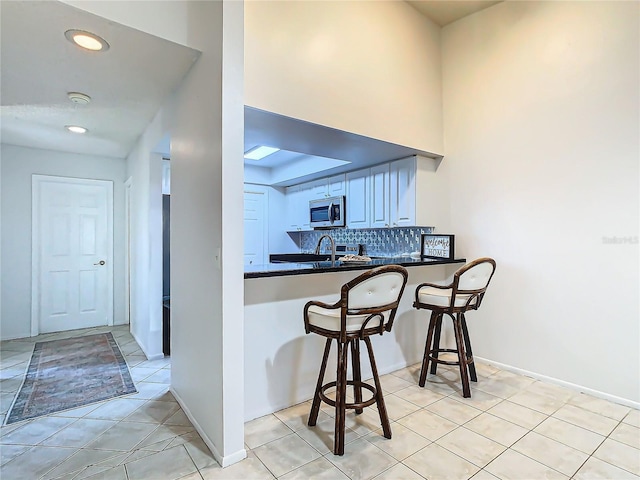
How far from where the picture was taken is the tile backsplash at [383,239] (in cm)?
387

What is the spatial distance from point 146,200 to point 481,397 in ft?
11.5

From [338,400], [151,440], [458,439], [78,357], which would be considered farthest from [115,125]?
[458,439]

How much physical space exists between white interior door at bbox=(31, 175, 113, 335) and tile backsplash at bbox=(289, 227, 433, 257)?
3.05m

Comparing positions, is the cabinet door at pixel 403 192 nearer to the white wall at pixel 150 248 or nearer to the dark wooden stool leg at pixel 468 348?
the dark wooden stool leg at pixel 468 348

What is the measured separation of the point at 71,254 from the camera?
14.8ft

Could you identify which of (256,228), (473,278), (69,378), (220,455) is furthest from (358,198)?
(69,378)

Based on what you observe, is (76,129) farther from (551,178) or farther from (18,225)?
(551,178)

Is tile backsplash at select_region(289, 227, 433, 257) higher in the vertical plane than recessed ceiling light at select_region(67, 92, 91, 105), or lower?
lower

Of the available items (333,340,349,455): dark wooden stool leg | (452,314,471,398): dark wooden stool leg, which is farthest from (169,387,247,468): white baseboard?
(452,314,471,398): dark wooden stool leg

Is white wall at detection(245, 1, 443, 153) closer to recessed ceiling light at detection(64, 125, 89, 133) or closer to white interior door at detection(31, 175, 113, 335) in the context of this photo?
recessed ceiling light at detection(64, 125, 89, 133)

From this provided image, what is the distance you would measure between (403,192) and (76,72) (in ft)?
9.38

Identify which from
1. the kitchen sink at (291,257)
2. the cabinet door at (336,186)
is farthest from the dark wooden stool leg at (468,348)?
the kitchen sink at (291,257)

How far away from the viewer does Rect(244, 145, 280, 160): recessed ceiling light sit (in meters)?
4.36

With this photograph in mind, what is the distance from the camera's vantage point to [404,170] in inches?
137
